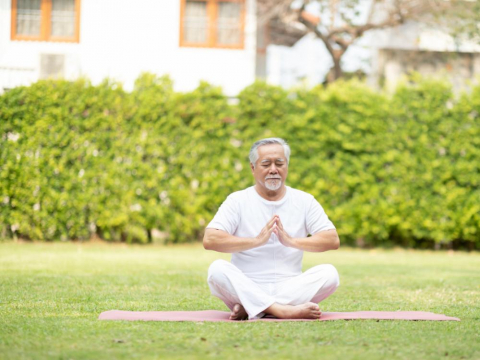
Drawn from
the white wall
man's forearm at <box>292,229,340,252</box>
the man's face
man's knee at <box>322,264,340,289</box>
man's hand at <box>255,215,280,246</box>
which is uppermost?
the white wall

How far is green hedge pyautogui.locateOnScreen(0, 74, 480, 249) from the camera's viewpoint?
47.1 ft

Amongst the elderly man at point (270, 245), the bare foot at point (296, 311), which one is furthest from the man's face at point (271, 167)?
the bare foot at point (296, 311)

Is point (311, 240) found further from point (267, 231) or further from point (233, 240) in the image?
point (233, 240)

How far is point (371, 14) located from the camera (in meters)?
19.7

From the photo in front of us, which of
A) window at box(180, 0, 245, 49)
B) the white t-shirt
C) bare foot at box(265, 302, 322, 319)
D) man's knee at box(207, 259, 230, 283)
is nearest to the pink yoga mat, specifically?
bare foot at box(265, 302, 322, 319)

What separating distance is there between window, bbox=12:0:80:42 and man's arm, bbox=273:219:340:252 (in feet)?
47.1

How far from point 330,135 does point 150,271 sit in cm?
611

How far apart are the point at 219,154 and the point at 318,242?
901 centimetres

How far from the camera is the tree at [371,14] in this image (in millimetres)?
18625

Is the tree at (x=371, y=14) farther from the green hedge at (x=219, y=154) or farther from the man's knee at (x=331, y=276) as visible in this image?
the man's knee at (x=331, y=276)

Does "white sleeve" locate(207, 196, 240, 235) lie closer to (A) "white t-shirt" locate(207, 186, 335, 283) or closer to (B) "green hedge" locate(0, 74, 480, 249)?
(A) "white t-shirt" locate(207, 186, 335, 283)

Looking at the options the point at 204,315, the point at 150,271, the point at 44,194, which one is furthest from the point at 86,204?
the point at 204,315

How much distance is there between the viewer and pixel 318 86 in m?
15.0

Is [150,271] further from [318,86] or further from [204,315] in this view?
[318,86]
